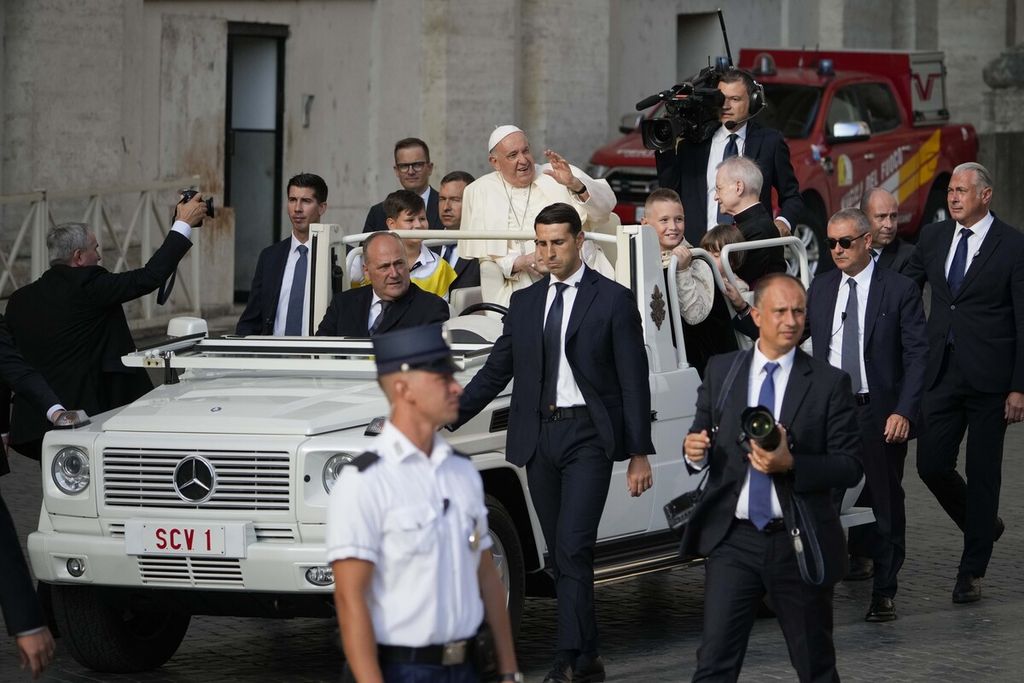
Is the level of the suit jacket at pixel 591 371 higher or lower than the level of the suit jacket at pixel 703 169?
lower

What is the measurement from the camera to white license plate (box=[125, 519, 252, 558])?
306 inches

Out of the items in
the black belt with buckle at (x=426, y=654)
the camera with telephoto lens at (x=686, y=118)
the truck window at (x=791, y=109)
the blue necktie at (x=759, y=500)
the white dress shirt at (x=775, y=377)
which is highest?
the truck window at (x=791, y=109)

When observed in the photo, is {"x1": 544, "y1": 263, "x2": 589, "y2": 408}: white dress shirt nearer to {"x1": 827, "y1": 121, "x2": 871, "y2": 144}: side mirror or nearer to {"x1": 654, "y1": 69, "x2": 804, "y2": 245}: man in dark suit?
{"x1": 654, "y1": 69, "x2": 804, "y2": 245}: man in dark suit

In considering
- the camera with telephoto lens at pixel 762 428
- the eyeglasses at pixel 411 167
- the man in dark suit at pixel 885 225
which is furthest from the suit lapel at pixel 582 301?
the eyeglasses at pixel 411 167

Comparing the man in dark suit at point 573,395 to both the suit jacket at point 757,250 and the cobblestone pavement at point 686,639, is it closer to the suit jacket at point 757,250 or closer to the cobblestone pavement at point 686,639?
the cobblestone pavement at point 686,639

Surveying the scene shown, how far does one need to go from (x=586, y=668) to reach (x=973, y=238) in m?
3.32

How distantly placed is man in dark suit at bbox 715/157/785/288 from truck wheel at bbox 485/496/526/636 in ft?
8.53

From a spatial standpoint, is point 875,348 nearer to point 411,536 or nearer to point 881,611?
point 881,611

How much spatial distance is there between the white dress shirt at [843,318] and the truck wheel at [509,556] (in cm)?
204

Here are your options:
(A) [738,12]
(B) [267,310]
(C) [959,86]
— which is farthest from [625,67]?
(B) [267,310]

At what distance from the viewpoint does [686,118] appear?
1180 cm

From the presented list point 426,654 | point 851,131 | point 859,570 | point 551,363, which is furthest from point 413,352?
point 851,131

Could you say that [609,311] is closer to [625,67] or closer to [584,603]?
[584,603]

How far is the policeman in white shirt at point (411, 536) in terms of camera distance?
497 centimetres
